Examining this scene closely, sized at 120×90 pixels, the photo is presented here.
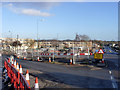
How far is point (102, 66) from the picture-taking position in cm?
1616

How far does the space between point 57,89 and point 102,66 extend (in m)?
9.42

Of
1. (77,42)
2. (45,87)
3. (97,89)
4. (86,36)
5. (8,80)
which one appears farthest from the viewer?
(86,36)

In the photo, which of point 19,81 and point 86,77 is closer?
point 19,81

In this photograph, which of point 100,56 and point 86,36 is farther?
point 86,36

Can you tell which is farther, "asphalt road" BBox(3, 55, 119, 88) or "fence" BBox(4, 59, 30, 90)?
"asphalt road" BBox(3, 55, 119, 88)

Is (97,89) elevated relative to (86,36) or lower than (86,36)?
lower

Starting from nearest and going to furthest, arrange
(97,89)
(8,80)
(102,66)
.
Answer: (97,89), (8,80), (102,66)

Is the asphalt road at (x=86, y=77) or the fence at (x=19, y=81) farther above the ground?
the fence at (x=19, y=81)

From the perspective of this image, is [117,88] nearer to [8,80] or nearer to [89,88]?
[89,88]

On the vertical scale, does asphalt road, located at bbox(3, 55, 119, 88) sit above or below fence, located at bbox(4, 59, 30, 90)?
below

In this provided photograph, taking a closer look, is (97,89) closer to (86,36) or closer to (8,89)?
(8,89)

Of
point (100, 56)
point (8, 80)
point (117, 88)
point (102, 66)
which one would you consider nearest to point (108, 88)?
point (117, 88)

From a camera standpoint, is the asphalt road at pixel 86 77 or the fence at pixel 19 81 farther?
the asphalt road at pixel 86 77

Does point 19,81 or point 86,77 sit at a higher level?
point 19,81
